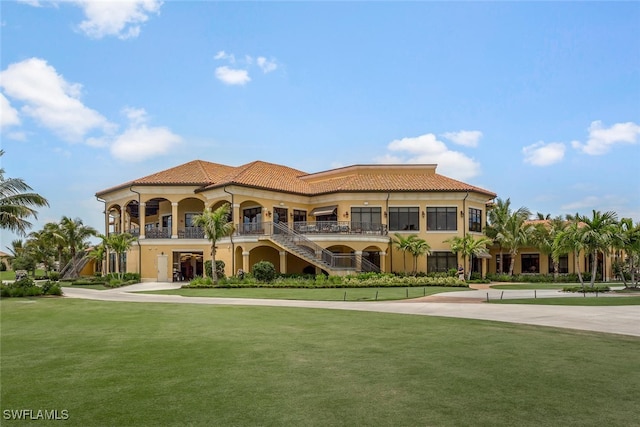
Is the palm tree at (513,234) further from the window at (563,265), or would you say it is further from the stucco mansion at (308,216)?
the window at (563,265)

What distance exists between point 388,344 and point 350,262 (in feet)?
92.1

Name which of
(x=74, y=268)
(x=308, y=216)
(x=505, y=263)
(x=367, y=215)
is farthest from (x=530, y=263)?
(x=74, y=268)

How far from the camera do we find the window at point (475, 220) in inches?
1806

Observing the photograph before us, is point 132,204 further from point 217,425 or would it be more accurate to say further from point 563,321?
point 217,425

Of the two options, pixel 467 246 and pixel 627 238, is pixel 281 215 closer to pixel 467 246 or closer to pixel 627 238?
pixel 467 246

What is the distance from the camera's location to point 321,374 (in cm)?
879

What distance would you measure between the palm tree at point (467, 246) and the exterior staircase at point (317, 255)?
7.32 metres

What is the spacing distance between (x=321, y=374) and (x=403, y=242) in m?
33.4

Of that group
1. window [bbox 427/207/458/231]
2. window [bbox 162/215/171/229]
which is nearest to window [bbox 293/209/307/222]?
window [bbox 427/207/458/231]

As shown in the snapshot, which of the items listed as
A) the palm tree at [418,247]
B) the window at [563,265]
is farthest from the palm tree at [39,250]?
the window at [563,265]

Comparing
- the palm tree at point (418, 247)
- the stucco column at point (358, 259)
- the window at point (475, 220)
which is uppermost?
the window at point (475, 220)

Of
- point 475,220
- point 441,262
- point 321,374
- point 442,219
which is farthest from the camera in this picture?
point 475,220

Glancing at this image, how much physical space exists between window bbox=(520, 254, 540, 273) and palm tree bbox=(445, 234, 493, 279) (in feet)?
28.8

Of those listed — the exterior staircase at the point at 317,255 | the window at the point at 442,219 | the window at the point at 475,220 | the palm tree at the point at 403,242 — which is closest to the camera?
the exterior staircase at the point at 317,255
